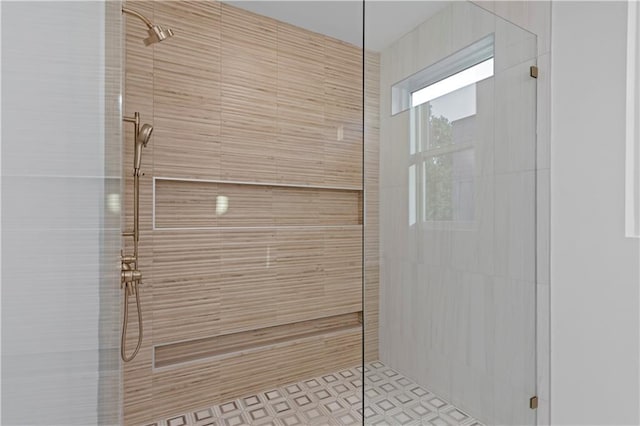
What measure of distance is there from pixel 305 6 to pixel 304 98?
1.86ft

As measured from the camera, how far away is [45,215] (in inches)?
9.1

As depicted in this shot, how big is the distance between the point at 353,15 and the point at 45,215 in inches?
97.4

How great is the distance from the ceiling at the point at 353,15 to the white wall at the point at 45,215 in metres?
0.95

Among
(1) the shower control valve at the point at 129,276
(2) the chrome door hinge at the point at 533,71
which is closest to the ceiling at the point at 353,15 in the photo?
(2) the chrome door hinge at the point at 533,71

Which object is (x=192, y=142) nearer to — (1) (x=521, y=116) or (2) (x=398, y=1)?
(2) (x=398, y=1)

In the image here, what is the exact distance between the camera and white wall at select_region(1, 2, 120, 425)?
7.8 inches

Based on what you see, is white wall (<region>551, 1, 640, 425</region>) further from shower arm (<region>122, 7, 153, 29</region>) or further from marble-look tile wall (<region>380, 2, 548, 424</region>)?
shower arm (<region>122, 7, 153, 29</region>)

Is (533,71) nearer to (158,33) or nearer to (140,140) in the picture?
(158,33)

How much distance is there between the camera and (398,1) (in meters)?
1.10

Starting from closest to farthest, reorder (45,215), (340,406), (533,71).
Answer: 1. (45,215)
2. (533,71)
3. (340,406)

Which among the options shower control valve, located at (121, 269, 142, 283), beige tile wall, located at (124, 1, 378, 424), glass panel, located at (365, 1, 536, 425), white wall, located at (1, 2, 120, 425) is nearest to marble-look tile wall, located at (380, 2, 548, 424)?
glass panel, located at (365, 1, 536, 425)

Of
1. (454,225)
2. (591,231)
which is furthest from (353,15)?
(591,231)

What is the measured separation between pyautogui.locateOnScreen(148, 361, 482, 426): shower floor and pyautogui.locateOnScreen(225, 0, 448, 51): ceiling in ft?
3.51

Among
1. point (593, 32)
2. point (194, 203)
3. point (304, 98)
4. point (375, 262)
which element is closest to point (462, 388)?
point (375, 262)
